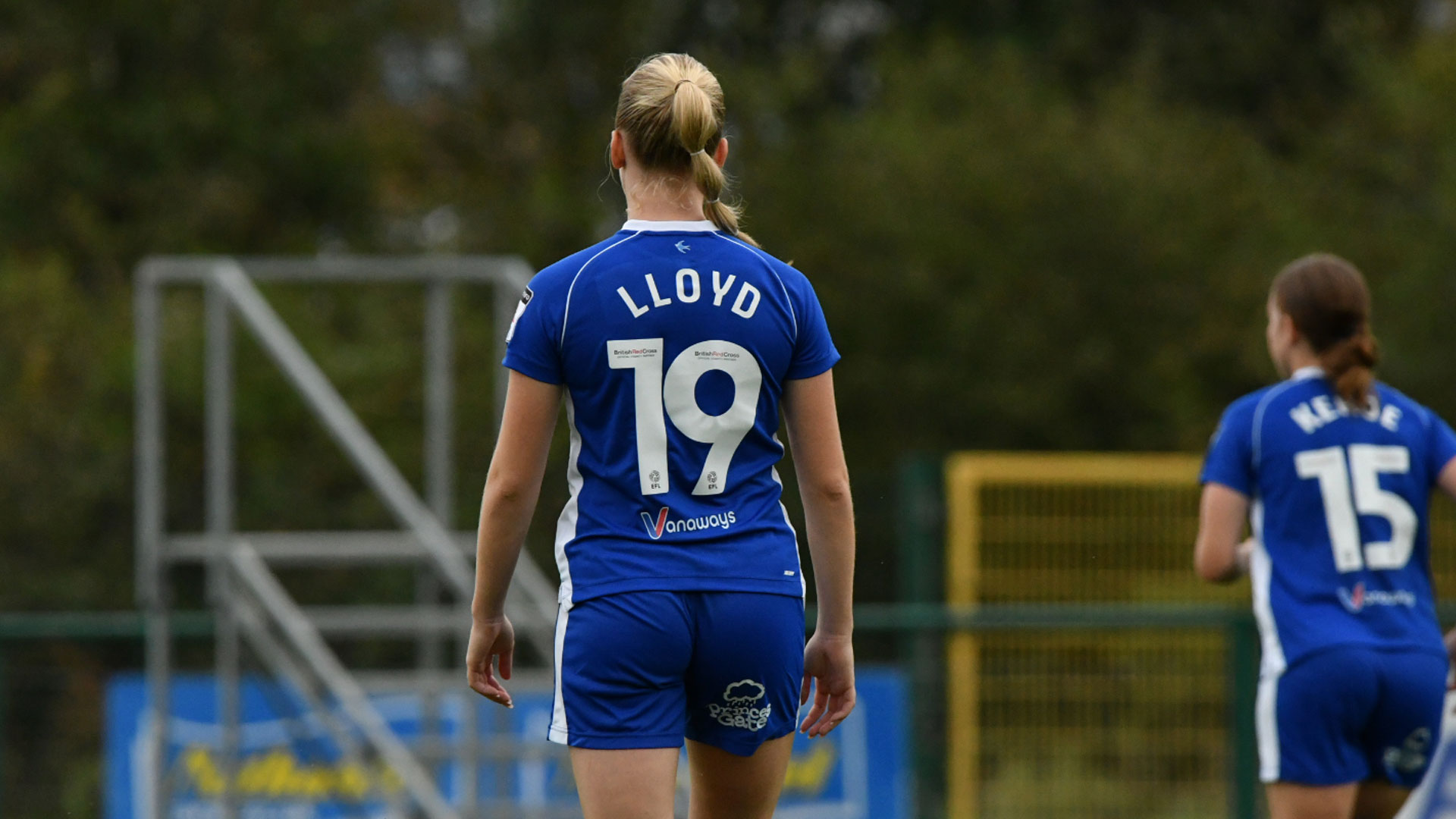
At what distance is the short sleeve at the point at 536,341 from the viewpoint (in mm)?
3145

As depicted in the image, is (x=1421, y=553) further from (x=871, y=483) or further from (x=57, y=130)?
(x=57, y=130)

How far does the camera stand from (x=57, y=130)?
714 inches

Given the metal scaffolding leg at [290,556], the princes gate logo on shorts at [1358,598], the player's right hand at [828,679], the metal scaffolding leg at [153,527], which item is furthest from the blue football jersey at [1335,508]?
the metal scaffolding leg at [153,527]

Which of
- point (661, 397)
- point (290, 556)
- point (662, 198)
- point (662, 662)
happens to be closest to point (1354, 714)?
point (662, 662)

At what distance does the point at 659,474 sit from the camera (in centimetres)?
315

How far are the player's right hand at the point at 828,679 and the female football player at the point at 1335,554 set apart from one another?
1.17 m

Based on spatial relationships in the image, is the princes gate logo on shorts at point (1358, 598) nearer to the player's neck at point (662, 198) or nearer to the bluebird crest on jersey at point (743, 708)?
the bluebird crest on jersey at point (743, 708)

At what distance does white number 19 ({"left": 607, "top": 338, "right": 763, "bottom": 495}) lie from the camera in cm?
314

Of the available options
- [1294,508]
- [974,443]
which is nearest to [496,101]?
[974,443]

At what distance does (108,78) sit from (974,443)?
9.54 meters

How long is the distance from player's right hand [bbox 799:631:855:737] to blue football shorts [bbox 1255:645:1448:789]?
127 centimetres

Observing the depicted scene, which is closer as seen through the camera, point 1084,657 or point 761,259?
point 761,259

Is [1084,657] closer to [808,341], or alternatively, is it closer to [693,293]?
[808,341]

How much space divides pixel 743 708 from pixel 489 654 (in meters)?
0.45
